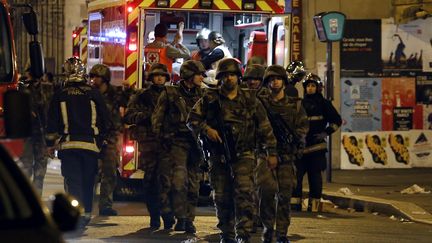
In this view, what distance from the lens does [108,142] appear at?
1369 cm

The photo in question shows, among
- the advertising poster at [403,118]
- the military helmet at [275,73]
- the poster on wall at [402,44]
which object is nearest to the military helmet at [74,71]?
the military helmet at [275,73]

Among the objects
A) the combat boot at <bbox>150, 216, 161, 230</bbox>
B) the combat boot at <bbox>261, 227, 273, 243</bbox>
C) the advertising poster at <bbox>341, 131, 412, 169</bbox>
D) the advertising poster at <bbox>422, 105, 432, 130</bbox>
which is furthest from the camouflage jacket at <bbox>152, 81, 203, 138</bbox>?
the advertising poster at <bbox>422, 105, 432, 130</bbox>

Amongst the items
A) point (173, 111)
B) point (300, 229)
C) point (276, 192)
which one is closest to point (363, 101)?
point (300, 229)

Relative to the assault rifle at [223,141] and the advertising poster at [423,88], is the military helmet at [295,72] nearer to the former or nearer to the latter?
the assault rifle at [223,141]

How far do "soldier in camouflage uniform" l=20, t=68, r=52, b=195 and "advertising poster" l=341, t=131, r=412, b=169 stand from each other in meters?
6.88

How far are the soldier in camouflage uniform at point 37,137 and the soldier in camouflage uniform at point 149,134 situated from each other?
2227 mm

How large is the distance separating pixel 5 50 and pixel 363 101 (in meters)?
9.68

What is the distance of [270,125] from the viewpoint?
35.3ft

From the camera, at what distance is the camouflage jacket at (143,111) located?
12.8 meters

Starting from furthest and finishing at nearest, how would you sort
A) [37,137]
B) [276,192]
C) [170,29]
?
[170,29]
[37,137]
[276,192]

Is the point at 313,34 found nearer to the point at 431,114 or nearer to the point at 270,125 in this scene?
the point at 431,114

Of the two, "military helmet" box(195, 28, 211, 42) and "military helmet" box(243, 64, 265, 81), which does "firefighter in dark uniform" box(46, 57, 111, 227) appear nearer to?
"military helmet" box(243, 64, 265, 81)

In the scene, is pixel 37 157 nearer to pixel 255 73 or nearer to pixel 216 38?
pixel 216 38

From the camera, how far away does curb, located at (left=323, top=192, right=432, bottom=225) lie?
46.2ft
